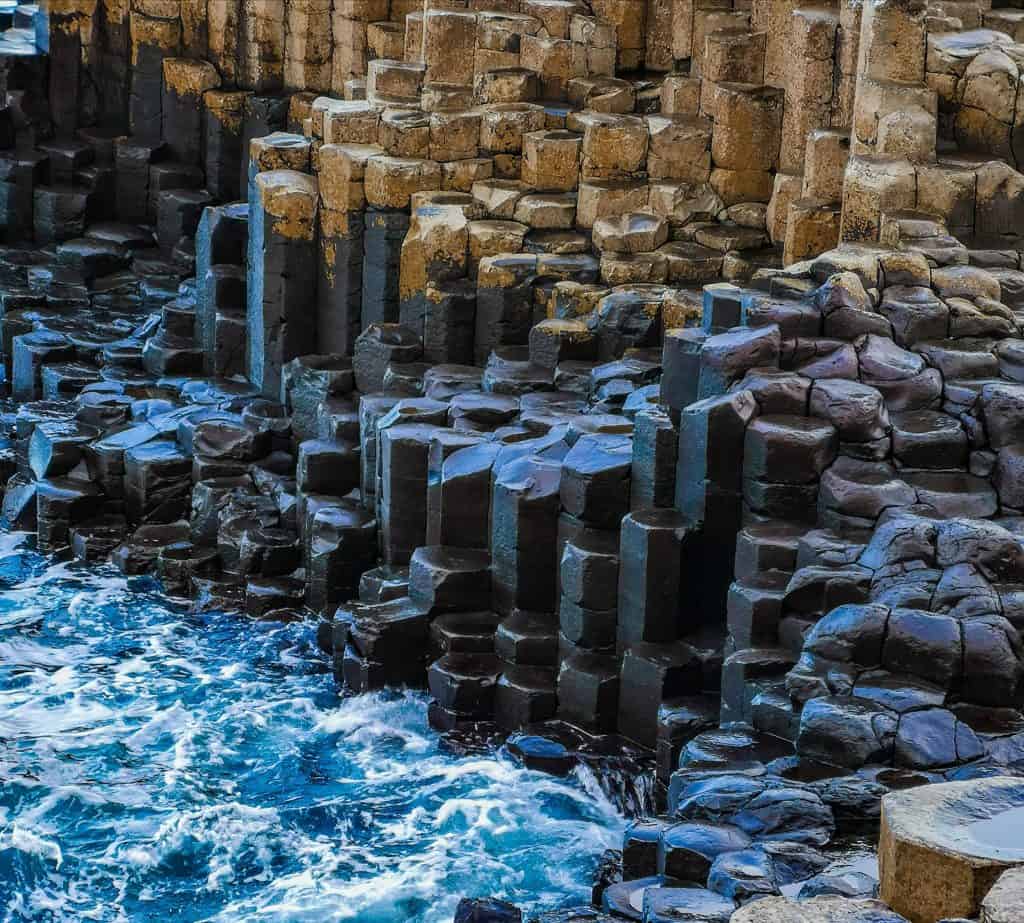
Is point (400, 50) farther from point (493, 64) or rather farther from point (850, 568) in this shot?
point (850, 568)

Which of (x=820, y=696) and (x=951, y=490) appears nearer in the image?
(x=820, y=696)

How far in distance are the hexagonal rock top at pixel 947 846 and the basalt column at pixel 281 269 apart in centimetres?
1373

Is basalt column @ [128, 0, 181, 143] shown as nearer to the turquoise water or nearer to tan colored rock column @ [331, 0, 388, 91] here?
tan colored rock column @ [331, 0, 388, 91]

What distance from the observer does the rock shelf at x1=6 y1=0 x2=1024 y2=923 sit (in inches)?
551

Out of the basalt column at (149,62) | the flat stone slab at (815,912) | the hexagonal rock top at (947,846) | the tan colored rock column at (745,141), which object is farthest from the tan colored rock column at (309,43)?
the flat stone slab at (815,912)

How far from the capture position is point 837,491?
16156mm

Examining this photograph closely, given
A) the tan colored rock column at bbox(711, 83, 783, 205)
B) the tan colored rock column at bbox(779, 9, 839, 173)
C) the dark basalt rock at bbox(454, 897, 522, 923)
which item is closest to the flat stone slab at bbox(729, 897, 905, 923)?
the dark basalt rock at bbox(454, 897, 522, 923)

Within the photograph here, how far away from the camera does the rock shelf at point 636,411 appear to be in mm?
14000

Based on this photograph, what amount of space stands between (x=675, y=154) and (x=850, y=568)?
769 centimetres

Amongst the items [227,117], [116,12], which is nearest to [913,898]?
[227,117]

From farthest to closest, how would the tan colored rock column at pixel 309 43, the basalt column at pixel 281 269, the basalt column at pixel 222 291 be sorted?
the tan colored rock column at pixel 309 43
the basalt column at pixel 222 291
the basalt column at pixel 281 269

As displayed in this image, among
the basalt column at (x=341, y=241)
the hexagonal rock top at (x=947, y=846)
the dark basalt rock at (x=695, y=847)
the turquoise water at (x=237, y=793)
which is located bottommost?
the turquoise water at (x=237, y=793)

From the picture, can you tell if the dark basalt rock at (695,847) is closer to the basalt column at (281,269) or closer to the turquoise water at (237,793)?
the turquoise water at (237,793)

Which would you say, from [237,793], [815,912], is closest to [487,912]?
[815,912]
